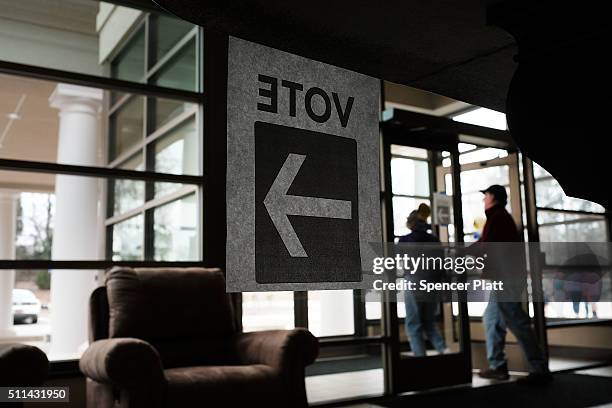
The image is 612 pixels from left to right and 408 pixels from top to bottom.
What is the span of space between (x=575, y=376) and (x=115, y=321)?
10.5ft

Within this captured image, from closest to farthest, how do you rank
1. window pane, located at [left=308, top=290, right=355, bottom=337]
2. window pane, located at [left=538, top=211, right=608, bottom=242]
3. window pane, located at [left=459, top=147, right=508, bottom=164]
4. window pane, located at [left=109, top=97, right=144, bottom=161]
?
1. window pane, located at [left=109, top=97, right=144, bottom=161]
2. window pane, located at [left=308, top=290, right=355, bottom=337]
3. window pane, located at [left=459, top=147, right=508, bottom=164]
4. window pane, located at [left=538, top=211, right=608, bottom=242]

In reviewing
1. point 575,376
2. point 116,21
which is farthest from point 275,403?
point 575,376

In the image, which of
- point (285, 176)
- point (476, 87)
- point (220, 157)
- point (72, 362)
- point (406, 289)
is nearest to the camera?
point (476, 87)

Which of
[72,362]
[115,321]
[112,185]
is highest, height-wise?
[112,185]

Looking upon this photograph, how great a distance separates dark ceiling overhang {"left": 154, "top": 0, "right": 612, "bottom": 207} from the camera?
1.73 ft

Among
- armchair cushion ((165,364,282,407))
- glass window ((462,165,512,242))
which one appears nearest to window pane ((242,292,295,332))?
armchair cushion ((165,364,282,407))

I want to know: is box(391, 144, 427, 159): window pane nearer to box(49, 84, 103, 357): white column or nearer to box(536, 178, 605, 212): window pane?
box(536, 178, 605, 212): window pane

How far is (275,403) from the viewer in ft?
7.11

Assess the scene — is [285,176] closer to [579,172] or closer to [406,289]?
[579,172]

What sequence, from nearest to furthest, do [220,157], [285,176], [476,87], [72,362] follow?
[476,87] → [285,176] → [72,362] → [220,157]

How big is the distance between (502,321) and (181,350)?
2370mm

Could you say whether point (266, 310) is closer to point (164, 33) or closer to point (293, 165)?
point (164, 33)

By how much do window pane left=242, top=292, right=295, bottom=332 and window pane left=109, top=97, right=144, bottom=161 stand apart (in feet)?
3.15

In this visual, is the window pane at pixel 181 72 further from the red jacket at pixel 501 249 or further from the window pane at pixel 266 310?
the red jacket at pixel 501 249
